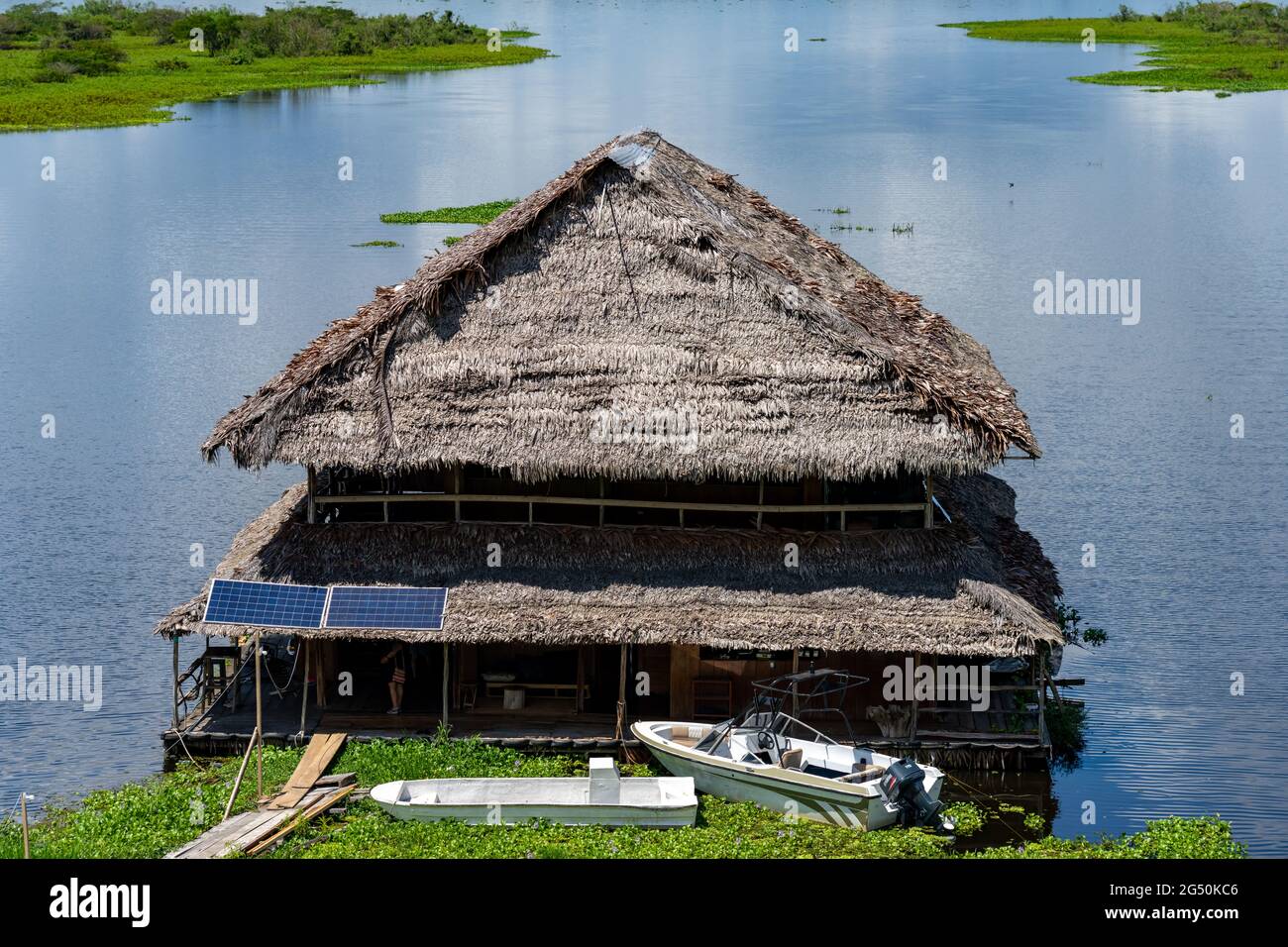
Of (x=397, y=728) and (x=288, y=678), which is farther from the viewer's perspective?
(x=288, y=678)

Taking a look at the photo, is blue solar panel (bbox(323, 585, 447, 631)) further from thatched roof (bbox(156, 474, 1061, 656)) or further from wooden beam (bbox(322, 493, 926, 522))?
wooden beam (bbox(322, 493, 926, 522))

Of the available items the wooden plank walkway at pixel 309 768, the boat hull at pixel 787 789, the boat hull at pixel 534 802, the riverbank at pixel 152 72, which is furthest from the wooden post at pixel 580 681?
the riverbank at pixel 152 72

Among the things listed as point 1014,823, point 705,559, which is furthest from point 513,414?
point 1014,823

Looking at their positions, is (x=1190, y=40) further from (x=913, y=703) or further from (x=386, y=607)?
(x=386, y=607)

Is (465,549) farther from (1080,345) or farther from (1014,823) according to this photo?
(1080,345)

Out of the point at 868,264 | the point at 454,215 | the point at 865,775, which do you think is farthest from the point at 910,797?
the point at 454,215

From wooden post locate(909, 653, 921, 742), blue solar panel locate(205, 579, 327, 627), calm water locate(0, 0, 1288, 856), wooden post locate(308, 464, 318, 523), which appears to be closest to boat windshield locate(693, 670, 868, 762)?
wooden post locate(909, 653, 921, 742)
